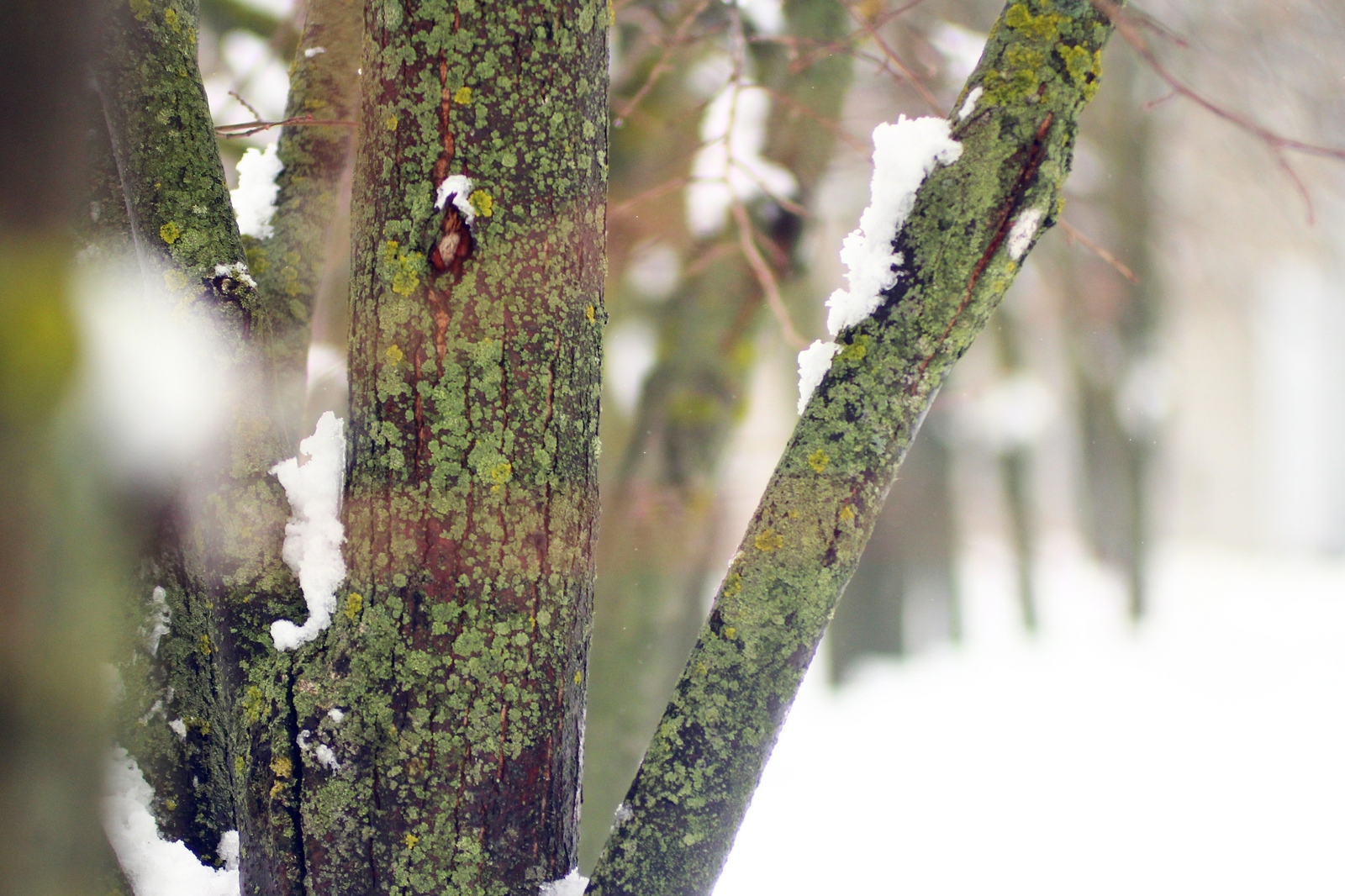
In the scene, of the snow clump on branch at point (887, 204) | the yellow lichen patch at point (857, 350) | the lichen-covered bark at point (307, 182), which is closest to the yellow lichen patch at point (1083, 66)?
the snow clump on branch at point (887, 204)

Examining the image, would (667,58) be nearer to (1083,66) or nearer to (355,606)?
(1083,66)

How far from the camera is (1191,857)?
4.60 meters

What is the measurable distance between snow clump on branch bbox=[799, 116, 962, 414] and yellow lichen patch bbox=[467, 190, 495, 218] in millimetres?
450

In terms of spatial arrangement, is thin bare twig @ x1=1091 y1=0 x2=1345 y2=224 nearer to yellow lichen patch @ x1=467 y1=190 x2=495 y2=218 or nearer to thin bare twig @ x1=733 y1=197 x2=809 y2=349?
yellow lichen patch @ x1=467 y1=190 x2=495 y2=218

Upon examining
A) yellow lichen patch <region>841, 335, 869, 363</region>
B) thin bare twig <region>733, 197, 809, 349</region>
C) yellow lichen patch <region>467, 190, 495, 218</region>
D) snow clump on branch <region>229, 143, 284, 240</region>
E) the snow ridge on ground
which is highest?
thin bare twig <region>733, 197, 809, 349</region>

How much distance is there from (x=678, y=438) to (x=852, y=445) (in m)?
2.32

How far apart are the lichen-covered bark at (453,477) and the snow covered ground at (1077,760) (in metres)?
3.36

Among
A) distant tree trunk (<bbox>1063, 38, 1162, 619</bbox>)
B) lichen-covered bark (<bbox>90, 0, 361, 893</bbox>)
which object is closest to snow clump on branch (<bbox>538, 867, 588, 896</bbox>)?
lichen-covered bark (<bbox>90, 0, 361, 893</bbox>)

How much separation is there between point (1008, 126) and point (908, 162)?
4.9 inches

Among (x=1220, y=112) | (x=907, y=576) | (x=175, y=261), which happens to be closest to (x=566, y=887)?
(x=175, y=261)

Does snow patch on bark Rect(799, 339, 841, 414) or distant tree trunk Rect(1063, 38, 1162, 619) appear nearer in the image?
snow patch on bark Rect(799, 339, 841, 414)

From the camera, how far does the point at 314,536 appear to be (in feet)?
3.57

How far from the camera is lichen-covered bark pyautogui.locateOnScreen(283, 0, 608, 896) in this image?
3.36ft

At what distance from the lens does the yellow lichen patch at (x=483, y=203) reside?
3.34 feet
